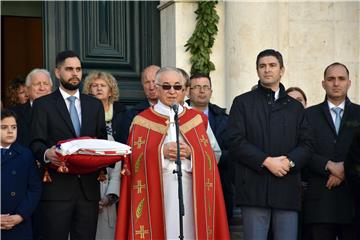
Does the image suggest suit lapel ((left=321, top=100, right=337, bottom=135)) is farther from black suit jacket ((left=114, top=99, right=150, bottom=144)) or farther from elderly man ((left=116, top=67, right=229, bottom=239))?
black suit jacket ((left=114, top=99, right=150, bottom=144))

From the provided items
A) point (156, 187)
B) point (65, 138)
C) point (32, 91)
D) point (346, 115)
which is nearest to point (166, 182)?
point (156, 187)

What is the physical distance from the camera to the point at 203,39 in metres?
10.8

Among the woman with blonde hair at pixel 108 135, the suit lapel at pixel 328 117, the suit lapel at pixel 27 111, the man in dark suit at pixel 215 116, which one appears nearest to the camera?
the woman with blonde hair at pixel 108 135

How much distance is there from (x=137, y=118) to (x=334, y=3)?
14.0 feet

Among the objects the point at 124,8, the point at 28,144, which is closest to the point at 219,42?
the point at 124,8

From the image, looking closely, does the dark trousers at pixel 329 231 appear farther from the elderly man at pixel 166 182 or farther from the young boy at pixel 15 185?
the young boy at pixel 15 185

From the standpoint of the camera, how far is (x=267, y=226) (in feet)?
26.0

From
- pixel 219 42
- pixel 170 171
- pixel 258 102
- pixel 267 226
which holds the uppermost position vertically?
pixel 219 42

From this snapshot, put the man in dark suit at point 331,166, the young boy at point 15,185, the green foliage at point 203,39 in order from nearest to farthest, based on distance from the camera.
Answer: the young boy at point 15,185
the man in dark suit at point 331,166
the green foliage at point 203,39

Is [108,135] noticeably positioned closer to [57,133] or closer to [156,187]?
[57,133]

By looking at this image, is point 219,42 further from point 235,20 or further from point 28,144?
point 28,144

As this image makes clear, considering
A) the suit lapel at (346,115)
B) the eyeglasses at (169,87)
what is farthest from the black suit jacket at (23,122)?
the suit lapel at (346,115)

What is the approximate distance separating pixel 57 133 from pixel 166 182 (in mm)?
1052

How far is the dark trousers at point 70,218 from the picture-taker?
7660 millimetres
